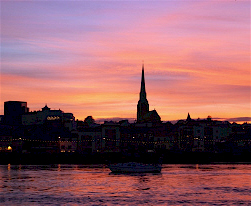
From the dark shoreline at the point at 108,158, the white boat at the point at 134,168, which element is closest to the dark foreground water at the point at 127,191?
the white boat at the point at 134,168

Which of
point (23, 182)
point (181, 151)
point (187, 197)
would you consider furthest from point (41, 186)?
point (181, 151)

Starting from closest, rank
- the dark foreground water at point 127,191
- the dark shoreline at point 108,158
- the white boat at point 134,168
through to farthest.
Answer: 1. the dark foreground water at point 127,191
2. the white boat at point 134,168
3. the dark shoreline at point 108,158

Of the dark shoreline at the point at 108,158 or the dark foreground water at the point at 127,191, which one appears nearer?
the dark foreground water at the point at 127,191

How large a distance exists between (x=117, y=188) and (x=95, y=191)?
4.94 m

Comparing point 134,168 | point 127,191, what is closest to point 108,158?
point 134,168

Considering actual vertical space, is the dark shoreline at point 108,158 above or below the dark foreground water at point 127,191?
above

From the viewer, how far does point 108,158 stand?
183m

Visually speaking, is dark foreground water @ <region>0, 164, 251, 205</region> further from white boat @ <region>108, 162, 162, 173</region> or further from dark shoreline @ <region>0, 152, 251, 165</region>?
dark shoreline @ <region>0, 152, 251, 165</region>

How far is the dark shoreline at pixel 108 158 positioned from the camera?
182 m

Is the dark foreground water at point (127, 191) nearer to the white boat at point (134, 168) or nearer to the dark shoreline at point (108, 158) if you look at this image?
the white boat at point (134, 168)

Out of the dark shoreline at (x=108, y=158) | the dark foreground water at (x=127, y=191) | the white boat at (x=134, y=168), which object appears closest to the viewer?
the dark foreground water at (x=127, y=191)

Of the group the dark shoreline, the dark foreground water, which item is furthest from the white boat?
the dark shoreline

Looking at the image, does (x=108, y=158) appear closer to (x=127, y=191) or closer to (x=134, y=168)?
(x=134, y=168)

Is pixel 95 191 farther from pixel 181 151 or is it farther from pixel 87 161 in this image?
pixel 181 151
